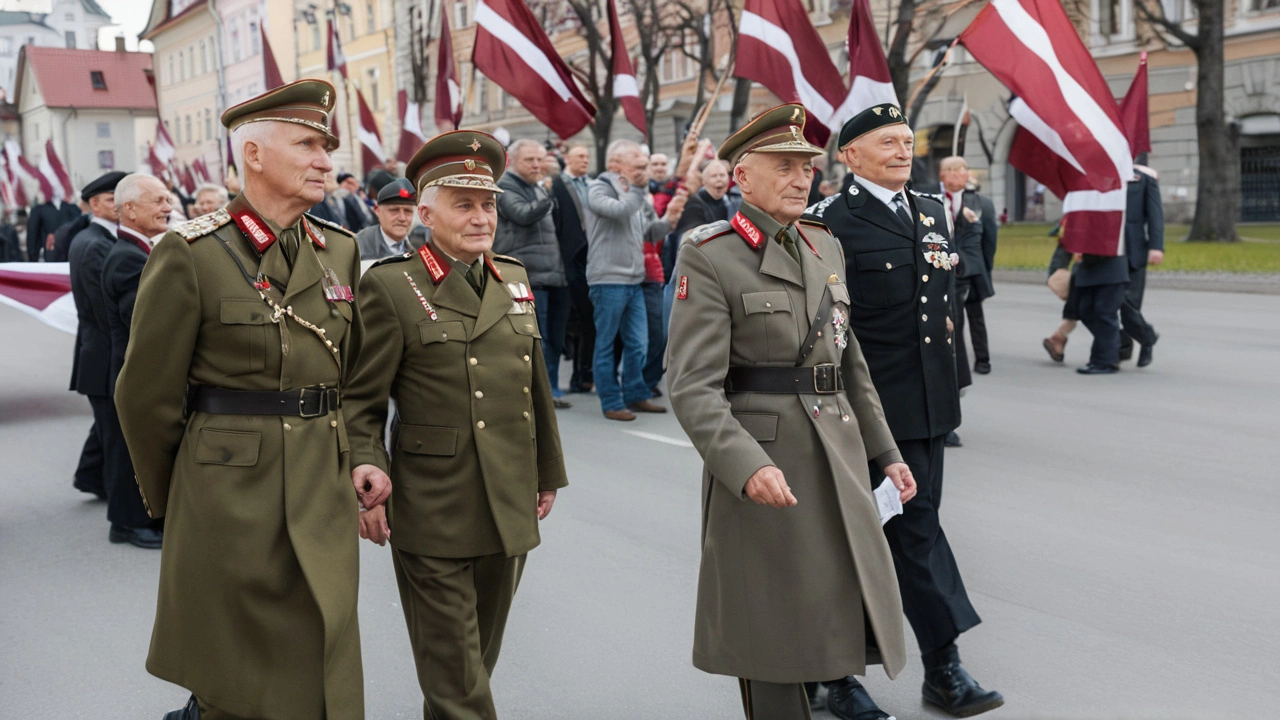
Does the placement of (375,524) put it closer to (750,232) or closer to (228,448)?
(228,448)

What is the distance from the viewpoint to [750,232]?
12.3ft

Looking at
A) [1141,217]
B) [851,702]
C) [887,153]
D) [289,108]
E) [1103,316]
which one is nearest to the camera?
[289,108]

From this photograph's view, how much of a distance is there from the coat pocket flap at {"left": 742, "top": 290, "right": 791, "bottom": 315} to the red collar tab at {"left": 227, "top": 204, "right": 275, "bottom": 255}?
1329 mm

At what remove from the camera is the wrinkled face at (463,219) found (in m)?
3.86

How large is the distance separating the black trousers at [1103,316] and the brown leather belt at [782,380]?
872 centimetres

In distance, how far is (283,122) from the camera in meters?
3.37

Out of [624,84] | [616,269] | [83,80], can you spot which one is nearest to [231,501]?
[616,269]

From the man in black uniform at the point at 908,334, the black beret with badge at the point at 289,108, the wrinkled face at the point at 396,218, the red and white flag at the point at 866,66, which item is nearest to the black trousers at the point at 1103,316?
the red and white flag at the point at 866,66

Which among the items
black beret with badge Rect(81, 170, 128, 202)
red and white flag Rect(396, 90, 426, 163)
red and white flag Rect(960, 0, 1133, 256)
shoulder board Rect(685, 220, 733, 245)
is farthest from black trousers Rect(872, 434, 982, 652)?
red and white flag Rect(396, 90, 426, 163)

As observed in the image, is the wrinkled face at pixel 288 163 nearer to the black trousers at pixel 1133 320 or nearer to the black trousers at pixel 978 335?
the black trousers at pixel 978 335

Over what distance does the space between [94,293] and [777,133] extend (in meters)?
4.71

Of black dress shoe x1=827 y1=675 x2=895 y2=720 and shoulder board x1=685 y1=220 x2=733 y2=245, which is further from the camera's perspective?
black dress shoe x1=827 y1=675 x2=895 y2=720

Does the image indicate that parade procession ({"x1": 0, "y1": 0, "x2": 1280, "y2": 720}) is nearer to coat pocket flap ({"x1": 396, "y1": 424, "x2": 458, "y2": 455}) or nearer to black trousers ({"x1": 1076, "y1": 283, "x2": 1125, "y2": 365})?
coat pocket flap ({"x1": 396, "y1": 424, "x2": 458, "y2": 455})

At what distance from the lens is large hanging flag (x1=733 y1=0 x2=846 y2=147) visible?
948cm
